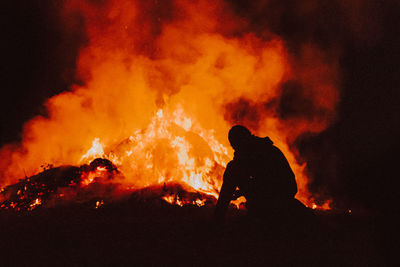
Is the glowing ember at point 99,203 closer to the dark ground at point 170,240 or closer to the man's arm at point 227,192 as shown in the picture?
Result: the dark ground at point 170,240

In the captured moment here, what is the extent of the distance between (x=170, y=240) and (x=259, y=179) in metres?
2.03

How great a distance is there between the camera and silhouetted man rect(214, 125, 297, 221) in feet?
13.8

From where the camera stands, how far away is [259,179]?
4.30 meters

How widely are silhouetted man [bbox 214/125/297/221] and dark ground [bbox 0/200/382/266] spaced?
30 centimetres

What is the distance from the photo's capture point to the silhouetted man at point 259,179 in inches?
165

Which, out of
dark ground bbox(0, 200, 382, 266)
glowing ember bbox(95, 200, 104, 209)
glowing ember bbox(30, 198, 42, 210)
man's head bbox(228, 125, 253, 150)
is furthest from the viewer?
glowing ember bbox(30, 198, 42, 210)

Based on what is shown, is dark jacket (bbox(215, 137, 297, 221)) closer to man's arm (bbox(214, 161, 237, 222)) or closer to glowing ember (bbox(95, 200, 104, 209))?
man's arm (bbox(214, 161, 237, 222))

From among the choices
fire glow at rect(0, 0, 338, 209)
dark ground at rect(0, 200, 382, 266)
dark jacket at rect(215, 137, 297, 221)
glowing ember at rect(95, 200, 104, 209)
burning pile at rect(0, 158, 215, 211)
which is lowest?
dark ground at rect(0, 200, 382, 266)

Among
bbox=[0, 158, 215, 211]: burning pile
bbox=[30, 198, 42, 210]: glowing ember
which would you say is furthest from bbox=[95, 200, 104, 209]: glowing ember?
bbox=[30, 198, 42, 210]: glowing ember

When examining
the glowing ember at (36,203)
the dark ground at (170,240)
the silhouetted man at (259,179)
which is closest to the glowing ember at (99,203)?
the dark ground at (170,240)

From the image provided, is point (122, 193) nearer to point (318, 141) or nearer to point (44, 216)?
point (44, 216)

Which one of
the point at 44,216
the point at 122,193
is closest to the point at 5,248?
the point at 44,216

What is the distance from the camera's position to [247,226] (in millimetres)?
5605

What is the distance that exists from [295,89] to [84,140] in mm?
9630
